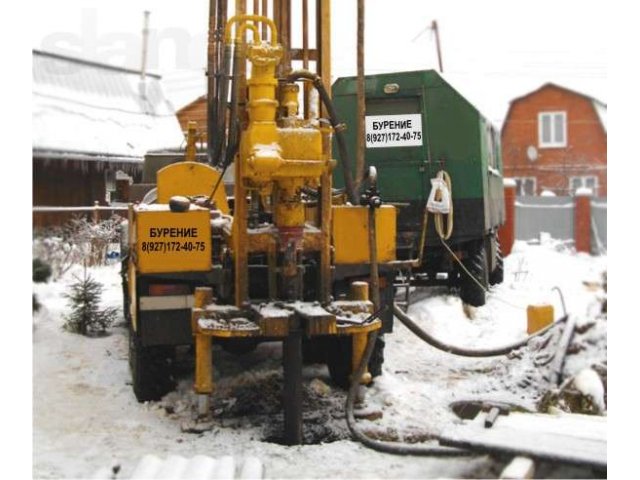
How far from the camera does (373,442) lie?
4309mm

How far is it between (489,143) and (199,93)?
1502 mm

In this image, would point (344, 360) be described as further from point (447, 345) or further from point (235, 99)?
point (235, 99)

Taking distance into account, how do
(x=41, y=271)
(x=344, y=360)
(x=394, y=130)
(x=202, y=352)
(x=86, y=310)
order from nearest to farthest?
(x=41, y=271) < (x=202, y=352) < (x=86, y=310) < (x=394, y=130) < (x=344, y=360)

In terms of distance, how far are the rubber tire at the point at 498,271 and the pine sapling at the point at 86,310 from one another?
6.12 feet

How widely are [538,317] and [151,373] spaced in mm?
1918

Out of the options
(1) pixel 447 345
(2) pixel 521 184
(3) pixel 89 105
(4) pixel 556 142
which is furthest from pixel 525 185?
(3) pixel 89 105

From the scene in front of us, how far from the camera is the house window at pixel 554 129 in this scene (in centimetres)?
434

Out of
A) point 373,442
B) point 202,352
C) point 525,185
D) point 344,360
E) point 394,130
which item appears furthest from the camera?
point 344,360

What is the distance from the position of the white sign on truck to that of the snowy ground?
80cm

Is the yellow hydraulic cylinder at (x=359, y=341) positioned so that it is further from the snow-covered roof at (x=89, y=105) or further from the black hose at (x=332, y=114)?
the snow-covered roof at (x=89, y=105)

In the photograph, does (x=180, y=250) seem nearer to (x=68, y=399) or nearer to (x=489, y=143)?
(x=68, y=399)

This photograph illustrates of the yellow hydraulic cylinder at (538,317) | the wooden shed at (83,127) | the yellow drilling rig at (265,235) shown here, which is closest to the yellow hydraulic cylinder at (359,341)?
the yellow drilling rig at (265,235)

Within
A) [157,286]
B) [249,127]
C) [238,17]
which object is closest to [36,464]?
[157,286]

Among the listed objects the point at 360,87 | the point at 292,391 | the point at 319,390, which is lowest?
the point at 319,390
